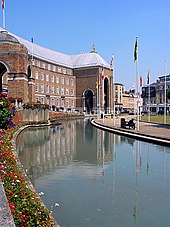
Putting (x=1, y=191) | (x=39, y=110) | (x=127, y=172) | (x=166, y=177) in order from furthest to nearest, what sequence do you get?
(x=39, y=110)
(x=127, y=172)
(x=166, y=177)
(x=1, y=191)

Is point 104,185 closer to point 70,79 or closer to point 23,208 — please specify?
point 23,208

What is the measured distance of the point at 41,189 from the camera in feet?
27.7

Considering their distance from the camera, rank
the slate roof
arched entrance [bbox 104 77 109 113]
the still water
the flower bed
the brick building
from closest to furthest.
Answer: the flower bed
the still water
the brick building
the slate roof
arched entrance [bbox 104 77 109 113]

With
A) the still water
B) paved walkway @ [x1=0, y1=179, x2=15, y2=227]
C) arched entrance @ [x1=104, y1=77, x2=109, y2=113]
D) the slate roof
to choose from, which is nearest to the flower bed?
paved walkway @ [x1=0, y1=179, x2=15, y2=227]

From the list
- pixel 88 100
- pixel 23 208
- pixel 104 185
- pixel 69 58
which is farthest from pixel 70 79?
pixel 23 208

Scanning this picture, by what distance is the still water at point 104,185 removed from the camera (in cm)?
627

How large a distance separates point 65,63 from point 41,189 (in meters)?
80.5

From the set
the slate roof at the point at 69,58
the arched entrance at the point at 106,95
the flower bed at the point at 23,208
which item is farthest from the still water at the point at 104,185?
the arched entrance at the point at 106,95

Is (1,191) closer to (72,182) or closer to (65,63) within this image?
(72,182)

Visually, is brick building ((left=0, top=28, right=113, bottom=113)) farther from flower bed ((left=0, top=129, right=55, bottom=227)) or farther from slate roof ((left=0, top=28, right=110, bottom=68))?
flower bed ((left=0, top=129, right=55, bottom=227))

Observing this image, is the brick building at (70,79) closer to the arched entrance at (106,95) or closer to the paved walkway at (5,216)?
the arched entrance at (106,95)

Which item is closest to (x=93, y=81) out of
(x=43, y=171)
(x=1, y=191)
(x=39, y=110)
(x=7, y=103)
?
(x=39, y=110)

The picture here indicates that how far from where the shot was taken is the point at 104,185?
882 centimetres

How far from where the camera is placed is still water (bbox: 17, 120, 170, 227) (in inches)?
247
